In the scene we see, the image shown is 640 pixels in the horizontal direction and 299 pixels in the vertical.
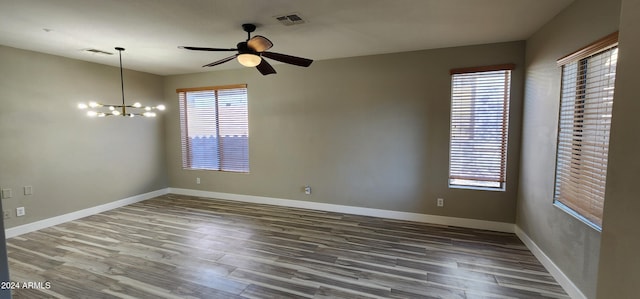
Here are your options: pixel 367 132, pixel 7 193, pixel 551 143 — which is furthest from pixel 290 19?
pixel 7 193

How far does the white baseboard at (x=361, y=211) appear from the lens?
12.6ft

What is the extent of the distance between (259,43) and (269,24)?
508 mm

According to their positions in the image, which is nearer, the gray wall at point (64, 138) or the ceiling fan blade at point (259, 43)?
the ceiling fan blade at point (259, 43)

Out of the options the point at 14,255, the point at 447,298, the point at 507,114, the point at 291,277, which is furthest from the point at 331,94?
the point at 14,255

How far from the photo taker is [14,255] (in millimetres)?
3158

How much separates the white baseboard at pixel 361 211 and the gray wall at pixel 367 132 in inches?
3.1

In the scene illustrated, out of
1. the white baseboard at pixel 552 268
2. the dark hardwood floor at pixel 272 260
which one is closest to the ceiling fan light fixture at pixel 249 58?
the dark hardwood floor at pixel 272 260

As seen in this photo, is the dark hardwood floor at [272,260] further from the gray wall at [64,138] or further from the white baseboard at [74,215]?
the gray wall at [64,138]

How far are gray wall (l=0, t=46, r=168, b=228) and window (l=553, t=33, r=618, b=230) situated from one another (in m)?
5.68

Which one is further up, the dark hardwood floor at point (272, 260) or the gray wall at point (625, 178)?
the gray wall at point (625, 178)

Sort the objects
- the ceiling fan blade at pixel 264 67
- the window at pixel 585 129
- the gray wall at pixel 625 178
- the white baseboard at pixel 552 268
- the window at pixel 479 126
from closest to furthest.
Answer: the gray wall at pixel 625 178, the window at pixel 585 129, the white baseboard at pixel 552 268, the ceiling fan blade at pixel 264 67, the window at pixel 479 126

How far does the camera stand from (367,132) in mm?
4359

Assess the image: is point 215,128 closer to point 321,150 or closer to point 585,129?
point 321,150

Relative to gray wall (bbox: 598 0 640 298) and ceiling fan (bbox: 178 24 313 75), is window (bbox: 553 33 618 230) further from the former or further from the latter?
ceiling fan (bbox: 178 24 313 75)
